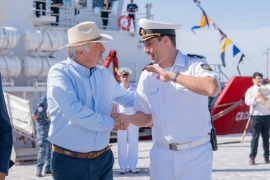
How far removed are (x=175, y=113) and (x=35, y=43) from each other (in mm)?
12533

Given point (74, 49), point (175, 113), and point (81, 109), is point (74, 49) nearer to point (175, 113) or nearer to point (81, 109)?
point (81, 109)

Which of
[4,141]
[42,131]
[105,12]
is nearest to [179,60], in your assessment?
[4,141]

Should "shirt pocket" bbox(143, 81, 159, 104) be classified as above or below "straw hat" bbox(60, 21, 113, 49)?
below

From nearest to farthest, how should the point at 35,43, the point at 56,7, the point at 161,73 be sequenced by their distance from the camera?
the point at 161,73 → the point at 35,43 → the point at 56,7

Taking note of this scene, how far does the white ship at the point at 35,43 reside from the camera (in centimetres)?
1509

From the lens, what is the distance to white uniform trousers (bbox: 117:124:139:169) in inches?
375

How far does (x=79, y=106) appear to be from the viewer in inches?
147

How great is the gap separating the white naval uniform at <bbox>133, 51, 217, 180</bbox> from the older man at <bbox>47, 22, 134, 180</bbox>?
0.32 m

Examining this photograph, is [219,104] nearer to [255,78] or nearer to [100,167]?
[255,78]

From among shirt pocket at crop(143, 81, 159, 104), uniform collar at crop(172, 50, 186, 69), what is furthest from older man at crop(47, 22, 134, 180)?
uniform collar at crop(172, 50, 186, 69)

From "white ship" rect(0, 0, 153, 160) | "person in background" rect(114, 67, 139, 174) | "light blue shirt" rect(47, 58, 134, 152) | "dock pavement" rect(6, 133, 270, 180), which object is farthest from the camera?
"white ship" rect(0, 0, 153, 160)

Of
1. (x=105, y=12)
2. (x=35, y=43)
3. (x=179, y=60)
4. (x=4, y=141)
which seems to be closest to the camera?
(x=4, y=141)

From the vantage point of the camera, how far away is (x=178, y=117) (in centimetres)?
386

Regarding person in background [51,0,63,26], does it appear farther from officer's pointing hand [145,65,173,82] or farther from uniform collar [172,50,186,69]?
officer's pointing hand [145,65,173,82]
